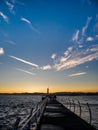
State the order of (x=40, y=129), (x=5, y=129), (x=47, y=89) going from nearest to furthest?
(x=40, y=129) → (x=5, y=129) → (x=47, y=89)

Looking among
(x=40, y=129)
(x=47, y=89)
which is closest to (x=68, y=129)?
(x=40, y=129)

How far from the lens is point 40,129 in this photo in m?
10.2

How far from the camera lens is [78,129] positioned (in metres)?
10.5

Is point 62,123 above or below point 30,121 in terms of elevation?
above

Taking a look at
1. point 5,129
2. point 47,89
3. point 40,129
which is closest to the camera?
point 40,129

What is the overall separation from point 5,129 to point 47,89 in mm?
131715

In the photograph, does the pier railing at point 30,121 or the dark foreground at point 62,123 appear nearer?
the pier railing at point 30,121

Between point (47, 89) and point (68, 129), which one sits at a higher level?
point (47, 89)

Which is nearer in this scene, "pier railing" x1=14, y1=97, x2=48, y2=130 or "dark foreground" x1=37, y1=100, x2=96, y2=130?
"pier railing" x1=14, y1=97, x2=48, y2=130

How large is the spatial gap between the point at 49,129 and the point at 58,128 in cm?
72

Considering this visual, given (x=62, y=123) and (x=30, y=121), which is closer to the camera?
(x=30, y=121)

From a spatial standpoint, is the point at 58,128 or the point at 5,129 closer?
the point at 58,128

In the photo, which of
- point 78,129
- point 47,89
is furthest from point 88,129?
point 47,89

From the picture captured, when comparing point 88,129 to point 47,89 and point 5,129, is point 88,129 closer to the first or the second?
point 5,129
